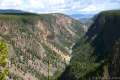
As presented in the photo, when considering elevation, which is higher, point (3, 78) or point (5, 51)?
point (5, 51)

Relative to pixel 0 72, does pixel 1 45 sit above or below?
above

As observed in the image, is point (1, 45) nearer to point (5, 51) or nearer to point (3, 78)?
point (5, 51)

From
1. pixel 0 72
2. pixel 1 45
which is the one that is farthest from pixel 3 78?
pixel 1 45

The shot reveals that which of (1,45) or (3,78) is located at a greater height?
(1,45)

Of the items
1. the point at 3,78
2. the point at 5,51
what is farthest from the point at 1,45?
the point at 3,78

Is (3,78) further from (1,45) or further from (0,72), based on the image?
(1,45)
